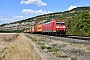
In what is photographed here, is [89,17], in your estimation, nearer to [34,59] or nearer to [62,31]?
[62,31]

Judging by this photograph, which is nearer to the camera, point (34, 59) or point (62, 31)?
point (34, 59)

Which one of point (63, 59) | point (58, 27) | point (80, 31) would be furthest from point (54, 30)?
point (63, 59)

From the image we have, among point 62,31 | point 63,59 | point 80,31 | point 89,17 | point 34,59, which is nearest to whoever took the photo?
point 34,59

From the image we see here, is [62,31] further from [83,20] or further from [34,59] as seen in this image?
[34,59]

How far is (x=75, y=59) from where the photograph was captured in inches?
484

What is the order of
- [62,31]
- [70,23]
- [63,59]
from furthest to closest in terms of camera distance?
[70,23]
[62,31]
[63,59]

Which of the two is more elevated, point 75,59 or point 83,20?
point 83,20

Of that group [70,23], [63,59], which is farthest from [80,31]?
[63,59]

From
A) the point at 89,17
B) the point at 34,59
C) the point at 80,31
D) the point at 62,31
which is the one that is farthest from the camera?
the point at 89,17

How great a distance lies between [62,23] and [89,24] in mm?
11842

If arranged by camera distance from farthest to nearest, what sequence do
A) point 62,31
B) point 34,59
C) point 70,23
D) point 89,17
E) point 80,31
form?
1. point 70,23
2. point 89,17
3. point 80,31
4. point 62,31
5. point 34,59

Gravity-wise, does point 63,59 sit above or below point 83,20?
below

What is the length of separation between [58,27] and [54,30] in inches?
35.4

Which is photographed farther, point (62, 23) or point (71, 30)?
point (71, 30)
